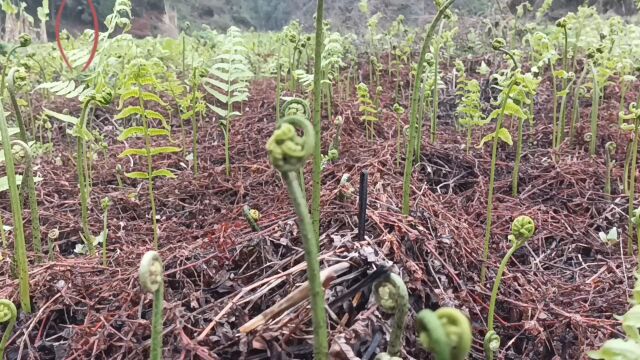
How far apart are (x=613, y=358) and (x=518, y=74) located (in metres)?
1.12

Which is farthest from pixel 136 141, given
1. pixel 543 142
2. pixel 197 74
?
pixel 543 142

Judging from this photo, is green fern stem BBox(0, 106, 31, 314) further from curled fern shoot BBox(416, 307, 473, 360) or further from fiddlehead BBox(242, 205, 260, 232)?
curled fern shoot BBox(416, 307, 473, 360)

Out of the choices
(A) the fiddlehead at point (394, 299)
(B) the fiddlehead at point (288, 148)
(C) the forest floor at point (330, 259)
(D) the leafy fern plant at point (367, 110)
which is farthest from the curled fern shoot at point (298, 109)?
(D) the leafy fern plant at point (367, 110)

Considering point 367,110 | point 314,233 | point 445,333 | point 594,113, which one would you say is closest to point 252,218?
point 314,233

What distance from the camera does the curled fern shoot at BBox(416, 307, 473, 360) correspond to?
56 cm

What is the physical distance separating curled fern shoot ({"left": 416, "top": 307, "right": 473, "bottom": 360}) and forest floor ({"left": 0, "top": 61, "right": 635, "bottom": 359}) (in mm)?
447

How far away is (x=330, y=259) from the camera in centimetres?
126

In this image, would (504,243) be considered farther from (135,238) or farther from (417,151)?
(135,238)

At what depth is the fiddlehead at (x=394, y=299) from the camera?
80 cm

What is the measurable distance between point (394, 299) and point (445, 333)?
236 mm

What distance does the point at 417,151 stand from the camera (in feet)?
7.63

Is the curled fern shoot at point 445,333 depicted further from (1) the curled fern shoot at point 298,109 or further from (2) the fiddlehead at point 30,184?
(2) the fiddlehead at point 30,184

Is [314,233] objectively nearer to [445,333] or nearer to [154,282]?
[154,282]

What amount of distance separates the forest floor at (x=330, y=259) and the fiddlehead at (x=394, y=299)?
221mm
